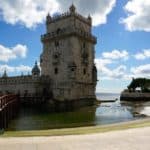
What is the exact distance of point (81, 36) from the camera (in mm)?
68812

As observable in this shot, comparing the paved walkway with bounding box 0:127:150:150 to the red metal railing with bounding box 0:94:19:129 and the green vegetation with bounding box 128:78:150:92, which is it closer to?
A: the red metal railing with bounding box 0:94:19:129

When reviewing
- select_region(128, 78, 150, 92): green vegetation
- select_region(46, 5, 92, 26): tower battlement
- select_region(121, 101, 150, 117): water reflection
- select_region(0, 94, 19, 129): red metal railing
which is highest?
select_region(46, 5, 92, 26): tower battlement

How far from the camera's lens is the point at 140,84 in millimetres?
108312

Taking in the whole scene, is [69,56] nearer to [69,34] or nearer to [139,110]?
[69,34]

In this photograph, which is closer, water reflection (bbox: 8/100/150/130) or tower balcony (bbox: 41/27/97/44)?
water reflection (bbox: 8/100/150/130)

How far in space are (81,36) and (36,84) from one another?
16.2 m

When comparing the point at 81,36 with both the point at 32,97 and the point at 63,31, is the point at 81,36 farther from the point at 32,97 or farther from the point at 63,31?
the point at 32,97

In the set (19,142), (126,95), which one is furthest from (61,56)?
(19,142)

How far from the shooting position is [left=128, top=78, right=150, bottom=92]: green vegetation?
10669cm

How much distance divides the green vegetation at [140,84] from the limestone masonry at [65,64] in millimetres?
38625

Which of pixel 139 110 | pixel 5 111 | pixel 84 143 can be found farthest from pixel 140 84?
pixel 84 143

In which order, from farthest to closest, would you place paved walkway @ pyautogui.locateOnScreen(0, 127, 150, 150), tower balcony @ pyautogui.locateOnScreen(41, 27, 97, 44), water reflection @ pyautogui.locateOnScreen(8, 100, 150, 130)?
tower balcony @ pyautogui.locateOnScreen(41, 27, 97, 44) < water reflection @ pyautogui.locateOnScreen(8, 100, 150, 130) < paved walkway @ pyautogui.locateOnScreen(0, 127, 150, 150)

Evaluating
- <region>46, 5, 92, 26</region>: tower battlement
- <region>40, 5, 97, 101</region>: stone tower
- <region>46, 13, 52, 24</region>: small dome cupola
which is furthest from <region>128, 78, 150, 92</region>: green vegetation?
<region>46, 13, 52, 24</region>: small dome cupola

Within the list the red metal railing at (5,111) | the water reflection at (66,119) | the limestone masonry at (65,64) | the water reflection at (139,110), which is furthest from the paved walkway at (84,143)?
the limestone masonry at (65,64)
